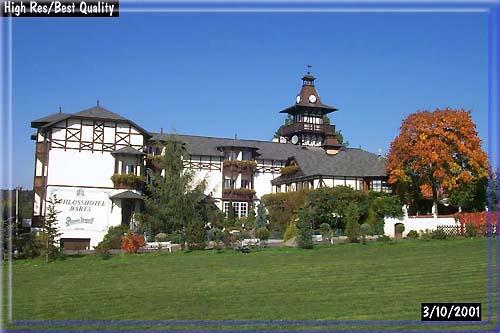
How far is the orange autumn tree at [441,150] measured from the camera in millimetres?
39062

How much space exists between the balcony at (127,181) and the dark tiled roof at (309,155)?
5.00 meters

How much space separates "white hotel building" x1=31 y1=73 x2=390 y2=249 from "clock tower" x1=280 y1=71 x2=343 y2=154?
34.8ft

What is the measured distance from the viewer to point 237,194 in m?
52.8

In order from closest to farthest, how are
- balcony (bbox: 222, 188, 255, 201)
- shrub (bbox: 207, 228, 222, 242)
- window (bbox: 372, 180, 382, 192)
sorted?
shrub (bbox: 207, 228, 222, 242) < window (bbox: 372, 180, 382, 192) < balcony (bbox: 222, 188, 255, 201)

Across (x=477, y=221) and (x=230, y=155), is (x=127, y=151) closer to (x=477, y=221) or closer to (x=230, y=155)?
(x=230, y=155)

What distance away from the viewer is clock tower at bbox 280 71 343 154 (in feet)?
216

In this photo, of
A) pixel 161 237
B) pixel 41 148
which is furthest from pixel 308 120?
pixel 161 237

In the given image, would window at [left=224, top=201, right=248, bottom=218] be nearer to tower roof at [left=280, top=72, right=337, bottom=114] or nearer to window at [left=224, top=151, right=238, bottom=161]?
window at [left=224, top=151, right=238, bottom=161]

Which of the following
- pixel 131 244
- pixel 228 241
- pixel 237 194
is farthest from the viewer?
pixel 237 194

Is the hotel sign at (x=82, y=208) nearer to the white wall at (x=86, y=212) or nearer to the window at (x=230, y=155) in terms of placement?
the white wall at (x=86, y=212)

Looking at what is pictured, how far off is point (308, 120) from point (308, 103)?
225 centimetres

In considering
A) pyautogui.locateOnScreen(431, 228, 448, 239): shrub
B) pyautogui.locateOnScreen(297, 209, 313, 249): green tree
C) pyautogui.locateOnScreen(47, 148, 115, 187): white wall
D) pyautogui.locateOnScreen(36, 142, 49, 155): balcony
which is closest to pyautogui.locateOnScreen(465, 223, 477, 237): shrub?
pyautogui.locateOnScreen(431, 228, 448, 239): shrub

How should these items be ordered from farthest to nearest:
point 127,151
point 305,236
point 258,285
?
point 127,151, point 305,236, point 258,285

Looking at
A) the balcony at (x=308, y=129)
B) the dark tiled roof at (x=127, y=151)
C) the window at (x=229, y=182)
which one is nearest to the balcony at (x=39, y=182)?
the dark tiled roof at (x=127, y=151)
